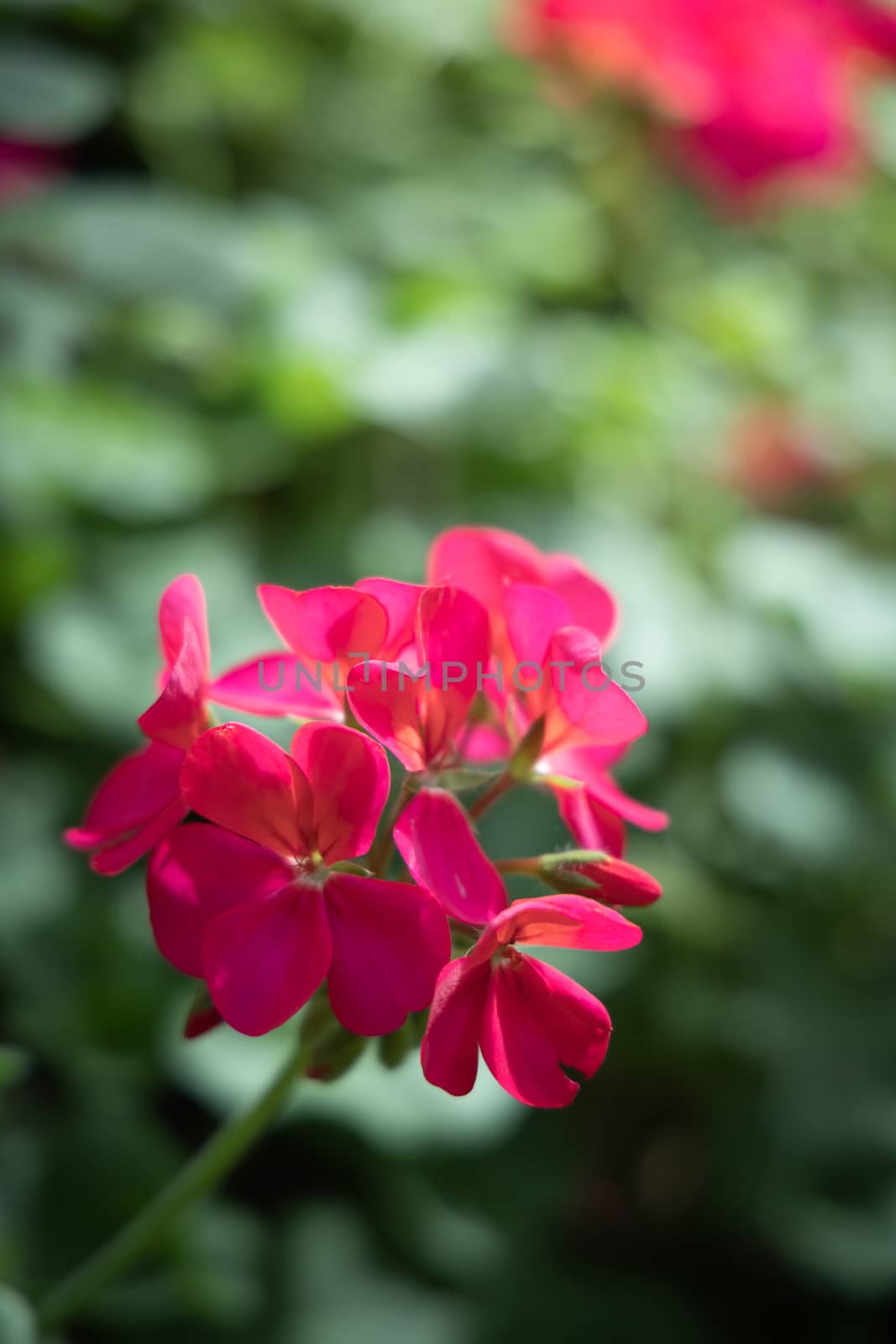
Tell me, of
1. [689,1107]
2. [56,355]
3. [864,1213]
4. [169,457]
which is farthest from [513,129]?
[864,1213]

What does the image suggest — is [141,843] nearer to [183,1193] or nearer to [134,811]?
[134,811]

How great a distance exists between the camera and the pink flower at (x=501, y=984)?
1.27ft

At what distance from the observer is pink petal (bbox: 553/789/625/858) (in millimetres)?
470

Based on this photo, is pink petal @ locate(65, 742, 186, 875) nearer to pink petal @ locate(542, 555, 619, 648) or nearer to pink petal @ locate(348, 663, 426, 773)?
pink petal @ locate(348, 663, 426, 773)

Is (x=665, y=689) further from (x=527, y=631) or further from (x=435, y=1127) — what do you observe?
(x=527, y=631)

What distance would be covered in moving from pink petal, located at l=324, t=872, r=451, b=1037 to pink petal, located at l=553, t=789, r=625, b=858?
0.32 ft

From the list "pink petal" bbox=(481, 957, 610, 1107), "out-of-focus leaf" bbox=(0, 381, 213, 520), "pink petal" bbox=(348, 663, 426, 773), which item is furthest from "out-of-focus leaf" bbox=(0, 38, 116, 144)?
"pink petal" bbox=(481, 957, 610, 1107)

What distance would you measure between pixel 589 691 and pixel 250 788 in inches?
5.1

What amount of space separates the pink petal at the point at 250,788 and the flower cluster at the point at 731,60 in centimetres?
104

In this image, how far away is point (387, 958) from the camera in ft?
1.28

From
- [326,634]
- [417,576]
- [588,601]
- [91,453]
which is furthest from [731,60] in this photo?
[326,634]

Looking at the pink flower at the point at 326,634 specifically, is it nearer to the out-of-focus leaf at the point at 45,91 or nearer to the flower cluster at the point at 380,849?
the flower cluster at the point at 380,849

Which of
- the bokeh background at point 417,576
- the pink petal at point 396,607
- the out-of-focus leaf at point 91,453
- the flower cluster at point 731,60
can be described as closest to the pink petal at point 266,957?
the pink petal at point 396,607

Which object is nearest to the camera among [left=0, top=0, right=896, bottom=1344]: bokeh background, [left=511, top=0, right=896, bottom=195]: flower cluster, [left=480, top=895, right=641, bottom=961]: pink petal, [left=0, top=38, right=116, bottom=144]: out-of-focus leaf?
[left=480, top=895, right=641, bottom=961]: pink petal
